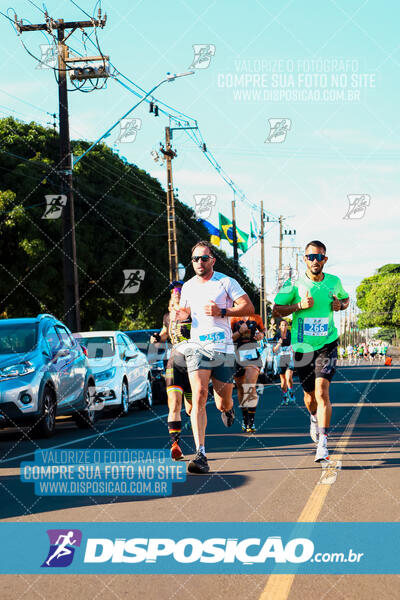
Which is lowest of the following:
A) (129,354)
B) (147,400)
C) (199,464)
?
(147,400)

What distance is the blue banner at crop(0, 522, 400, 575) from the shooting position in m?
5.65

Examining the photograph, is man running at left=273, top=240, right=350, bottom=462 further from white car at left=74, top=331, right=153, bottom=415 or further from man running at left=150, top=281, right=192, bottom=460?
white car at left=74, top=331, right=153, bottom=415

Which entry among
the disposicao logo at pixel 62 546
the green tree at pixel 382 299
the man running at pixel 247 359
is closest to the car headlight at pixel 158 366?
the man running at pixel 247 359

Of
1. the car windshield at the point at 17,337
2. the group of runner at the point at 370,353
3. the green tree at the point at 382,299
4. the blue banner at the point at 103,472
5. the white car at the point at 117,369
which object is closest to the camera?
the blue banner at the point at 103,472

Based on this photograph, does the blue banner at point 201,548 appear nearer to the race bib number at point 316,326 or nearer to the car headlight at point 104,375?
the race bib number at point 316,326

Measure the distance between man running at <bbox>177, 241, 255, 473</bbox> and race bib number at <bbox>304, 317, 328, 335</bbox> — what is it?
0.66m

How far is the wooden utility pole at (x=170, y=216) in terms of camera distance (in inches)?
1284

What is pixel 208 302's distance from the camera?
29.9ft

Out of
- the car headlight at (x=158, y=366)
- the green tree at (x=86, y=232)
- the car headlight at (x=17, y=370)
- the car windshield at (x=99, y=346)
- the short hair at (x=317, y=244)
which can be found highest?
the green tree at (x=86, y=232)

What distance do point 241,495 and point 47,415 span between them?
5.88 metres

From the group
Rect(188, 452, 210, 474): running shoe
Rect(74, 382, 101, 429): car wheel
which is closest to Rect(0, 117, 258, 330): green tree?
Rect(74, 382, 101, 429): car wheel

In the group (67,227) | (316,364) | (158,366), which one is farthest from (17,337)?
(67,227)

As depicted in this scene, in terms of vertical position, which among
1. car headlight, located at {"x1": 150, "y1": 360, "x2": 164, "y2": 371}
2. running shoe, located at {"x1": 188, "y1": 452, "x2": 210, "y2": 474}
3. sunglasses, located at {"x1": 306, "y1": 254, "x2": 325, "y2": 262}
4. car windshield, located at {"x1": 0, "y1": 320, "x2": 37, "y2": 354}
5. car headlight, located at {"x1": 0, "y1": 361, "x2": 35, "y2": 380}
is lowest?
running shoe, located at {"x1": 188, "y1": 452, "x2": 210, "y2": 474}

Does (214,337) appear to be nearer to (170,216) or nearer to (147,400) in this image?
(147,400)
